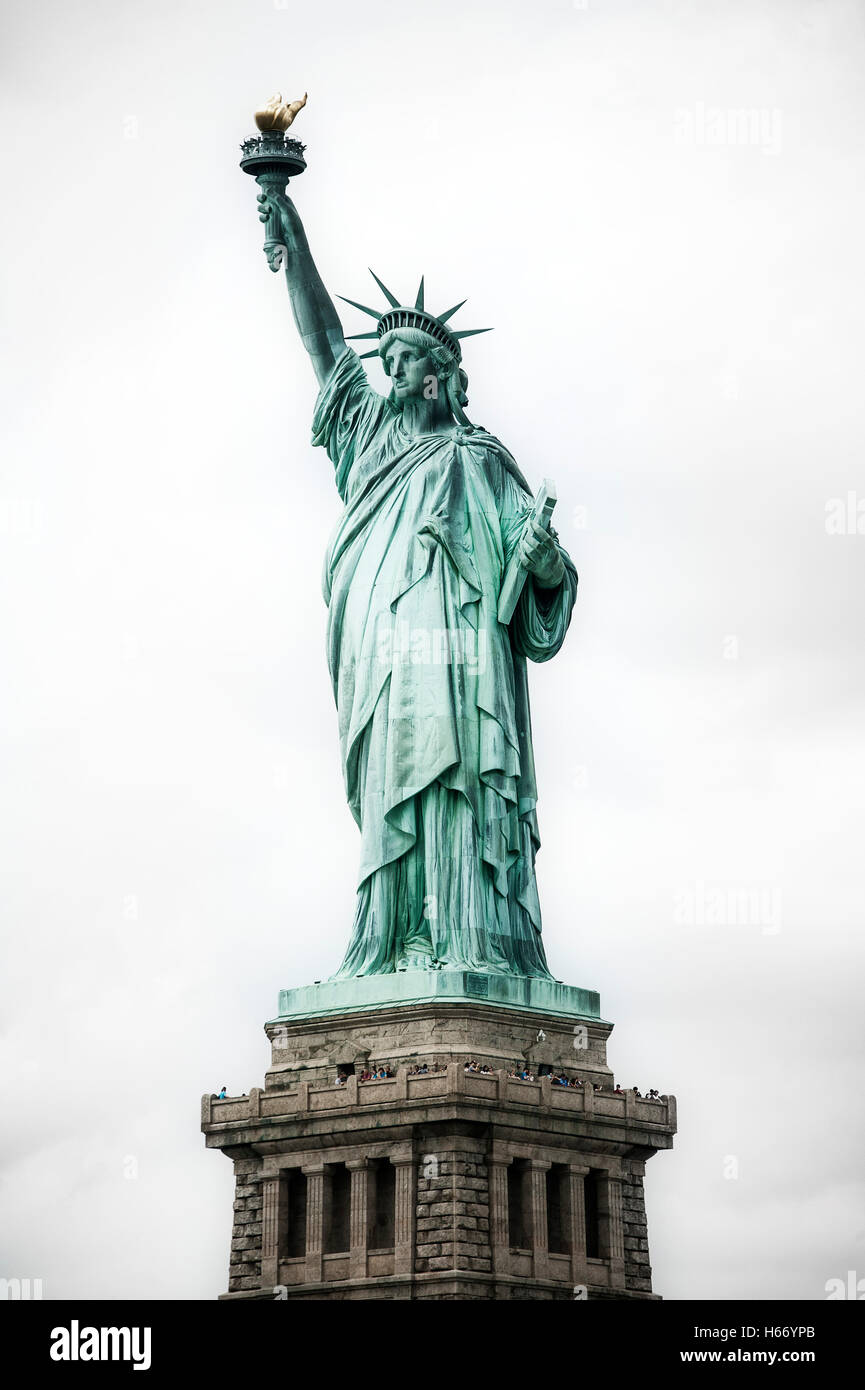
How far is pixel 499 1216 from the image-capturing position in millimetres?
36125

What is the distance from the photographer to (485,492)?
3991cm

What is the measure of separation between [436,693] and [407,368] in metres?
4.16

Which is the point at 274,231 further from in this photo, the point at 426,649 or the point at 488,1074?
the point at 488,1074

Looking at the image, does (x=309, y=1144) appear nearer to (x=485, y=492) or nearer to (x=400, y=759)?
(x=400, y=759)

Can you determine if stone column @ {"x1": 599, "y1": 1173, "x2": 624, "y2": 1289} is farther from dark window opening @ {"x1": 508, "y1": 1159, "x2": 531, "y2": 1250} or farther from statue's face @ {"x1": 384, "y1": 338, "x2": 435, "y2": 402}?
statue's face @ {"x1": 384, "y1": 338, "x2": 435, "y2": 402}

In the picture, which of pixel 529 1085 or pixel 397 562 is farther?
pixel 397 562

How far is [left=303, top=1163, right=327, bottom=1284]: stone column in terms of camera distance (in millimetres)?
36500

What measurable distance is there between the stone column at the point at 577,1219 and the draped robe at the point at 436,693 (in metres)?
2.41

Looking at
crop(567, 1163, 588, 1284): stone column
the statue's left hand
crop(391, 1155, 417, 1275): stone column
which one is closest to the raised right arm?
the statue's left hand

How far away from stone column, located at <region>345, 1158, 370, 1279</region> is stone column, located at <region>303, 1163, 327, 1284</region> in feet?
1.18
